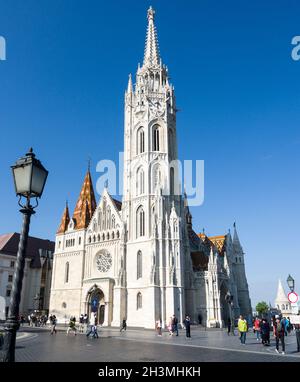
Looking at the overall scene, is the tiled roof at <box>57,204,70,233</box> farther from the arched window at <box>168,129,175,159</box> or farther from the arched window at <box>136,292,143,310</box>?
the arched window at <box>168,129,175,159</box>

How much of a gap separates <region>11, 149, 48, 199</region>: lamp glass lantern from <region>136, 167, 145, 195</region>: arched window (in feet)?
126

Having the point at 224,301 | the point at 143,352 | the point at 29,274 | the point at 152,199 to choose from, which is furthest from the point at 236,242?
the point at 143,352

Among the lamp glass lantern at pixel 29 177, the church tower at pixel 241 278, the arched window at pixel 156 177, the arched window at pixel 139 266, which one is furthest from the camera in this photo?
the church tower at pixel 241 278

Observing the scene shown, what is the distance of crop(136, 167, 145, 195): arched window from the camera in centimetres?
4440

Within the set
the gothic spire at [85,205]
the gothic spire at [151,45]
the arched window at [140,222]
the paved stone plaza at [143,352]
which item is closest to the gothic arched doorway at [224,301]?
the arched window at [140,222]

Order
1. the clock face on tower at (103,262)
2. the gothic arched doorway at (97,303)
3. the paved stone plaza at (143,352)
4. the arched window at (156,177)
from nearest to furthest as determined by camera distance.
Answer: the paved stone plaza at (143,352)
the gothic arched doorway at (97,303)
the arched window at (156,177)
the clock face on tower at (103,262)

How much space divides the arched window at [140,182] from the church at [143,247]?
0.15 metres

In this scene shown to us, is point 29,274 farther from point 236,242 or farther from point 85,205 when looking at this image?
point 236,242

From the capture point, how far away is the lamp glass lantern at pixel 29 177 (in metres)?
5.65

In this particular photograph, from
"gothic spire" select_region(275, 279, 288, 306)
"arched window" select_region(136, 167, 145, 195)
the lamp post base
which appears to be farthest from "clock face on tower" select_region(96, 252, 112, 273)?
"gothic spire" select_region(275, 279, 288, 306)

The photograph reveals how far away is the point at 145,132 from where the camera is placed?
4709 centimetres

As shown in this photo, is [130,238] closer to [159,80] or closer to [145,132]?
[145,132]

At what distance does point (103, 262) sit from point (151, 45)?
37.5 m

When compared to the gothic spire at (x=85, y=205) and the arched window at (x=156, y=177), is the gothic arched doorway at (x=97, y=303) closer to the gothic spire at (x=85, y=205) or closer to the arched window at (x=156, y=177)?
the gothic spire at (x=85, y=205)
